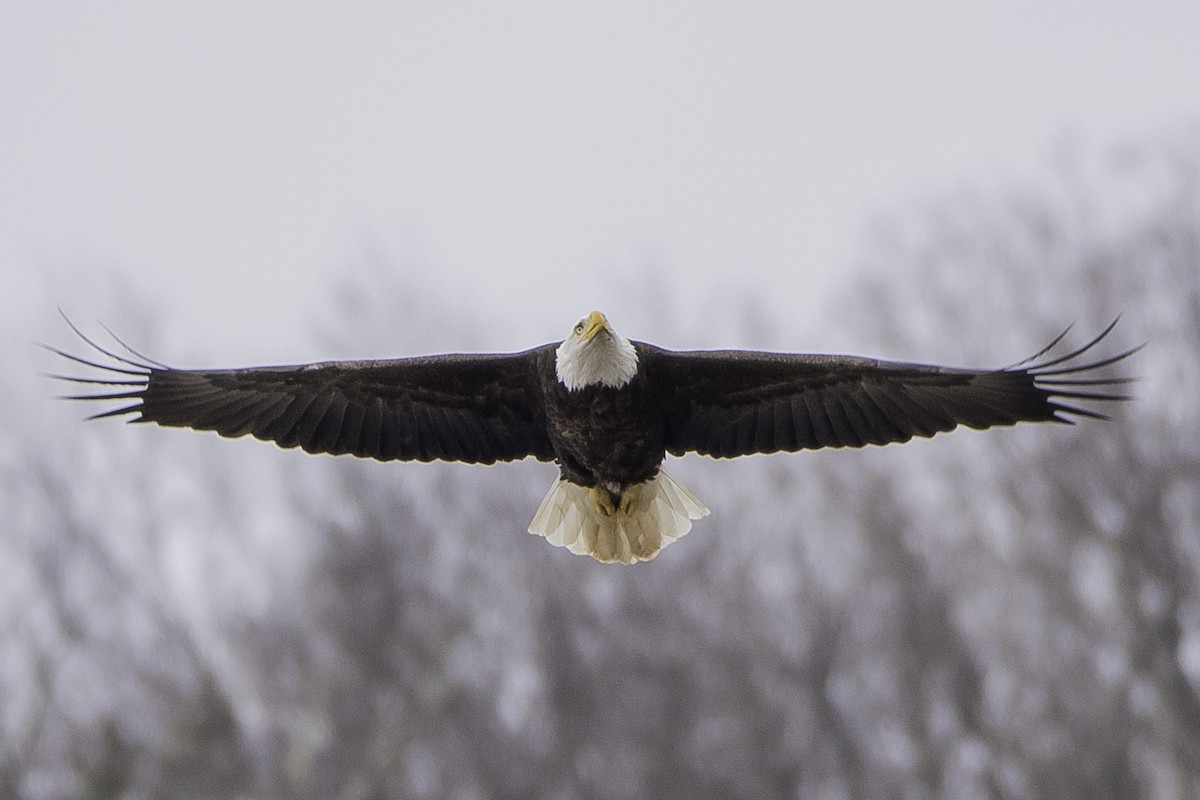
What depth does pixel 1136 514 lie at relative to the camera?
64.4 ft

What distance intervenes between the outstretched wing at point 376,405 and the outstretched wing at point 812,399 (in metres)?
0.60

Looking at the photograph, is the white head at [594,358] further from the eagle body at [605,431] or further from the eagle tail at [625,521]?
the eagle tail at [625,521]

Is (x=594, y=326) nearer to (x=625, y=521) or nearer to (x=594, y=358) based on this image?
(x=594, y=358)

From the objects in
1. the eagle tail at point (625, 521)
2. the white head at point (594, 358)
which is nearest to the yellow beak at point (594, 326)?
the white head at point (594, 358)

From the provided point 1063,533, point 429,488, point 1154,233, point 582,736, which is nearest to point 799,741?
point 582,736

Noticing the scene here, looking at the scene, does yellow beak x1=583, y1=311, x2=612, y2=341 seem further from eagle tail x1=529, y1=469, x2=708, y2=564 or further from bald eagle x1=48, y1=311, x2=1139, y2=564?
eagle tail x1=529, y1=469, x2=708, y2=564

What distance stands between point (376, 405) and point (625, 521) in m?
1.17

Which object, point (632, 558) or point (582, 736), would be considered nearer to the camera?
point (632, 558)

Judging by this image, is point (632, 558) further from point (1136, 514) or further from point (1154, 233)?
point (1154, 233)

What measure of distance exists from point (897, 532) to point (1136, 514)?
3.29 meters

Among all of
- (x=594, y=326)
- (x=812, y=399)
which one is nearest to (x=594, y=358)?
(x=594, y=326)

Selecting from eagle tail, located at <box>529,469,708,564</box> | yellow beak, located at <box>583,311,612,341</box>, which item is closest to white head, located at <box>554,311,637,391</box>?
yellow beak, located at <box>583,311,612,341</box>

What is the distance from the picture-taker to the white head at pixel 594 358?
253 inches

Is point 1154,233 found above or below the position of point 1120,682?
above
